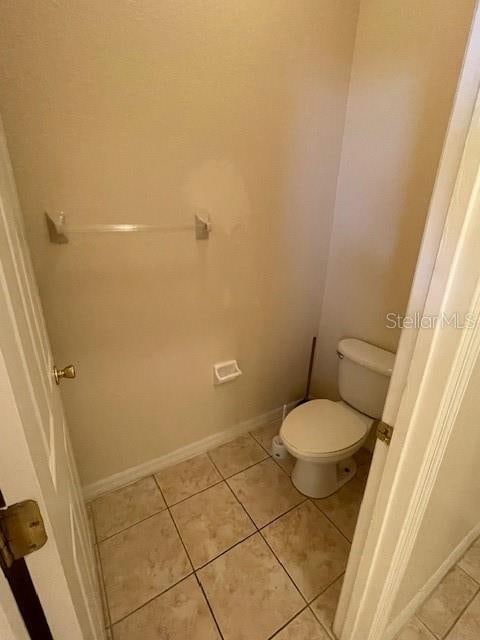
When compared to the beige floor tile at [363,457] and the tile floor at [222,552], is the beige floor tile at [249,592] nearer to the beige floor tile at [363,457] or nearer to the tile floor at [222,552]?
the tile floor at [222,552]

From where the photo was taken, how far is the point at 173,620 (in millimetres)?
1172

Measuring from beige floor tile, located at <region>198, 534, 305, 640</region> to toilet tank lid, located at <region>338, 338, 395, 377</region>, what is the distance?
96 cm

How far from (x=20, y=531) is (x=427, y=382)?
720 mm

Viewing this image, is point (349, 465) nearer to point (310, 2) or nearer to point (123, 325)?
point (123, 325)

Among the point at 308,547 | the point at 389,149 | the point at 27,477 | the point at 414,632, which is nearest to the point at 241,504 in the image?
the point at 308,547

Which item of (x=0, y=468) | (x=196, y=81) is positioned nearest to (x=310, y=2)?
(x=196, y=81)

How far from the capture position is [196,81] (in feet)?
3.92

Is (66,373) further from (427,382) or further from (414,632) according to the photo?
(414,632)

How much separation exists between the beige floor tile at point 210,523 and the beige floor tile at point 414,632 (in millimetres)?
639

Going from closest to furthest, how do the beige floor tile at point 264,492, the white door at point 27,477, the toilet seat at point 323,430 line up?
the white door at point 27,477, the toilet seat at point 323,430, the beige floor tile at point 264,492

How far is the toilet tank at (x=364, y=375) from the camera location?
62.1 inches

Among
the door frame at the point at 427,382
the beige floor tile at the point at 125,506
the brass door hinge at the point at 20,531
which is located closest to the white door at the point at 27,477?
the brass door hinge at the point at 20,531

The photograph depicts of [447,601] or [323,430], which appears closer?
[447,601]

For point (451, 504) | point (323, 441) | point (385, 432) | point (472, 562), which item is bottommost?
point (472, 562)
